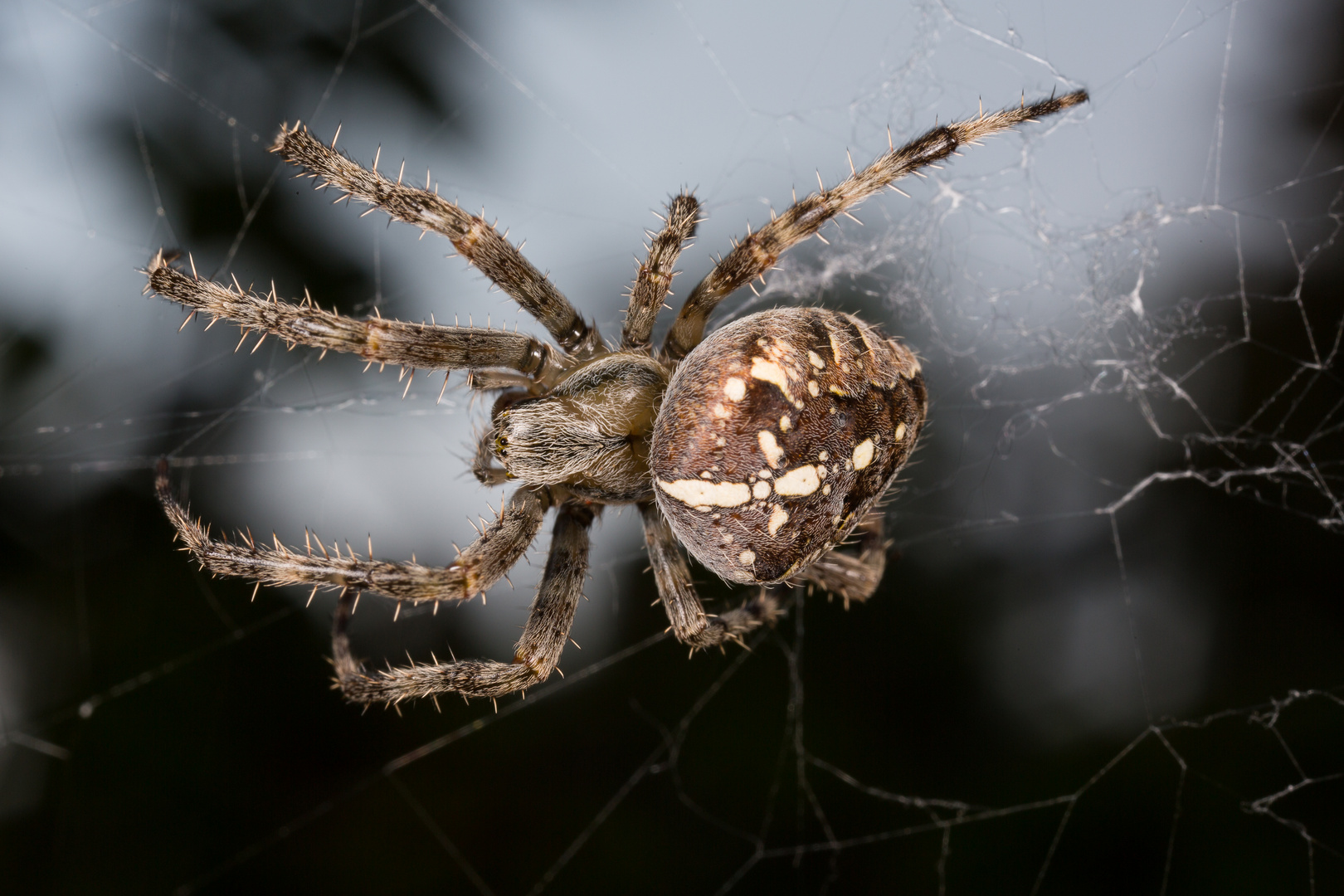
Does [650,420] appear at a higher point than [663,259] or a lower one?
lower

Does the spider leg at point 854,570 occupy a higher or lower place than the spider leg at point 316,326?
lower

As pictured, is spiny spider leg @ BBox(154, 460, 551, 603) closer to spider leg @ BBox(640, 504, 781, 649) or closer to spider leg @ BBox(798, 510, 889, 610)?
spider leg @ BBox(640, 504, 781, 649)

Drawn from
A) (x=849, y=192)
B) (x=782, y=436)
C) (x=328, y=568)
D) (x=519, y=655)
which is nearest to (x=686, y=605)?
(x=519, y=655)

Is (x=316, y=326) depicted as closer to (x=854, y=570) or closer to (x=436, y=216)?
(x=436, y=216)

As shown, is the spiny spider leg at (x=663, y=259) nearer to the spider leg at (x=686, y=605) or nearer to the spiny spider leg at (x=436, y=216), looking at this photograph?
the spiny spider leg at (x=436, y=216)

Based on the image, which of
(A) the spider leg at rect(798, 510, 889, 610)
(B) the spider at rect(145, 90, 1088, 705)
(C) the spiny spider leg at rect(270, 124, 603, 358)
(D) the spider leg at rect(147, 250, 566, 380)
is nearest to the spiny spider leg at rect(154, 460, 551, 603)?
(B) the spider at rect(145, 90, 1088, 705)

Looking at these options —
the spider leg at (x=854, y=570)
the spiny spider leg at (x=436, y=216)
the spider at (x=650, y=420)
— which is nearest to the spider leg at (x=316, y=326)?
the spider at (x=650, y=420)
